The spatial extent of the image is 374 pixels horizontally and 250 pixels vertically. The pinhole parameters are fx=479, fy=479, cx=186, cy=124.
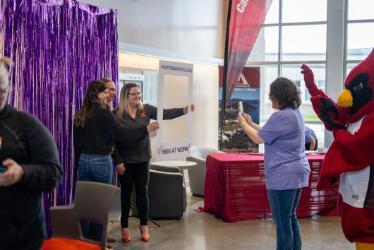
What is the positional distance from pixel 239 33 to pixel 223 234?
2.97m

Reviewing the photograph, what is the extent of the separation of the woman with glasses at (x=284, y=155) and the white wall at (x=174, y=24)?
2.76 metres

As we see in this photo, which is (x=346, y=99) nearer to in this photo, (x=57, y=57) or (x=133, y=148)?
(x=133, y=148)

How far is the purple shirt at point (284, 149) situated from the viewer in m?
3.23

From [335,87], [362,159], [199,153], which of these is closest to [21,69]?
[362,159]

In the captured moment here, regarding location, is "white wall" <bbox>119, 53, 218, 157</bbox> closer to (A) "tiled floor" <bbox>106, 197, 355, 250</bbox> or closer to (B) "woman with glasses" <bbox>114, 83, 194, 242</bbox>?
(A) "tiled floor" <bbox>106, 197, 355, 250</bbox>

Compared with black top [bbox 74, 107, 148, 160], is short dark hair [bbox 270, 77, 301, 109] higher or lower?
higher

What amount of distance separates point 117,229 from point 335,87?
562 centimetres

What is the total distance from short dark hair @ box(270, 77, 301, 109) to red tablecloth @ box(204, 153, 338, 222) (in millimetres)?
2044

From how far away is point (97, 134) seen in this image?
3.93 m

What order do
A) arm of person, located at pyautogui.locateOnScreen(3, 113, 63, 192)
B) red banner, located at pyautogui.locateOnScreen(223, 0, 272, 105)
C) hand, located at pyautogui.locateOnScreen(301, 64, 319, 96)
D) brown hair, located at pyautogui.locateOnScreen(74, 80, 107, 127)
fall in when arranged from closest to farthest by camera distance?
arm of person, located at pyautogui.locateOnScreen(3, 113, 63, 192) < hand, located at pyautogui.locateOnScreen(301, 64, 319, 96) < brown hair, located at pyautogui.locateOnScreen(74, 80, 107, 127) < red banner, located at pyautogui.locateOnScreen(223, 0, 272, 105)

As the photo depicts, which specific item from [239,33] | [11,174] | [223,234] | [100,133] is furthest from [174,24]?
[11,174]

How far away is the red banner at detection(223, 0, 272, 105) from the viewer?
6434 millimetres

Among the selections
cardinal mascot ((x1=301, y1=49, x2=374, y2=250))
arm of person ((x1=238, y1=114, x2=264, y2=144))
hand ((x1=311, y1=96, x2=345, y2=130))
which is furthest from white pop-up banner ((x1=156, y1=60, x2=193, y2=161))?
cardinal mascot ((x1=301, y1=49, x2=374, y2=250))

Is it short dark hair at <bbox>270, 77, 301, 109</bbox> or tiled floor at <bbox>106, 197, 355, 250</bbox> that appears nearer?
short dark hair at <bbox>270, 77, 301, 109</bbox>
